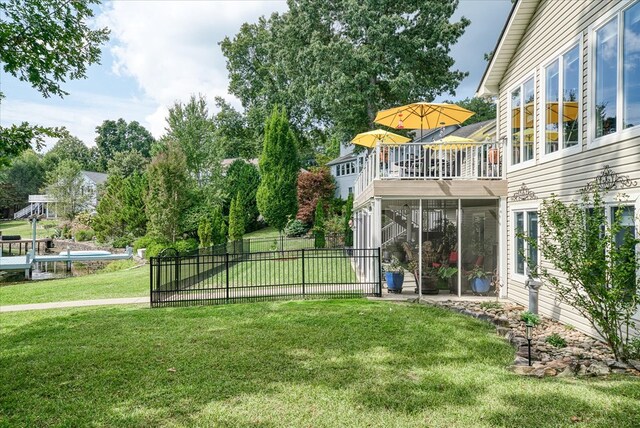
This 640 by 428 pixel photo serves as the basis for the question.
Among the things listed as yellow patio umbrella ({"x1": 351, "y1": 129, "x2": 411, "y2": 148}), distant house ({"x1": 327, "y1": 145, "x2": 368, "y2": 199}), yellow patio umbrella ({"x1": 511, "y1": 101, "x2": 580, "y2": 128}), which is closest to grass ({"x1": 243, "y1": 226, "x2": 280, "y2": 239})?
distant house ({"x1": 327, "y1": 145, "x2": 368, "y2": 199})

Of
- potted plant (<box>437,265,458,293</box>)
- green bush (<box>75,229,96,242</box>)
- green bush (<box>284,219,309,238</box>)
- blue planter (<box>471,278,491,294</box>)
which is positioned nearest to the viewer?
blue planter (<box>471,278,491,294</box>)

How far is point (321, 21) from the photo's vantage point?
86.1 feet

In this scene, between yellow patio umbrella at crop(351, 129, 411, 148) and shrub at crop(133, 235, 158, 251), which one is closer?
yellow patio umbrella at crop(351, 129, 411, 148)

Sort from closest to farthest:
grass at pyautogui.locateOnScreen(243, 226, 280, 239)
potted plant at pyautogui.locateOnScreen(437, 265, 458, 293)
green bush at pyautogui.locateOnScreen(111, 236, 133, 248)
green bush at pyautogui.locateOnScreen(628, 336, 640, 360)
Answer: green bush at pyautogui.locateOnScreen(628, 336, 640, 360)
potted plant at pyautogui.locateOnScreen(437, 265, 458, 293)
green bush at pyautogui.locateOnScreen(111, 236, 133, 248)
grass at pyautogui.locateOnScreen(243, 226, 280, 239)

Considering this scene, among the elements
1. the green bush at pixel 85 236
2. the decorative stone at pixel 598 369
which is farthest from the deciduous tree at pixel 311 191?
the decorative stone at pixel 598 369

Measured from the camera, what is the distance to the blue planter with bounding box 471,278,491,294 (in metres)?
10.4

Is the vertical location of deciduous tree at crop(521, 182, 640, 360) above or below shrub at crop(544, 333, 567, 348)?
above

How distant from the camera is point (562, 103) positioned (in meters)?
7.72

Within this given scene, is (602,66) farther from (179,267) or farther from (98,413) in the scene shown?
(179,267)

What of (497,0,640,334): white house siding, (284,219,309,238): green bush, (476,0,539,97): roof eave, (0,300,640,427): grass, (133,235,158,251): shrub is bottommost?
(0,300,640,427): grass

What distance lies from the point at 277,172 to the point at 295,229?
4.64 meters

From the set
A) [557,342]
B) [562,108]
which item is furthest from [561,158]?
[557,342]

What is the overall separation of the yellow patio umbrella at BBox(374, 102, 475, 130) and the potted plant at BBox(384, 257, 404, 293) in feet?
14.9

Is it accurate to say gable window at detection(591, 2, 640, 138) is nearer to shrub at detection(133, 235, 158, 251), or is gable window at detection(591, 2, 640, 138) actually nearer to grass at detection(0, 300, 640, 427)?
grass at detection(0, 300, 640, 427)
